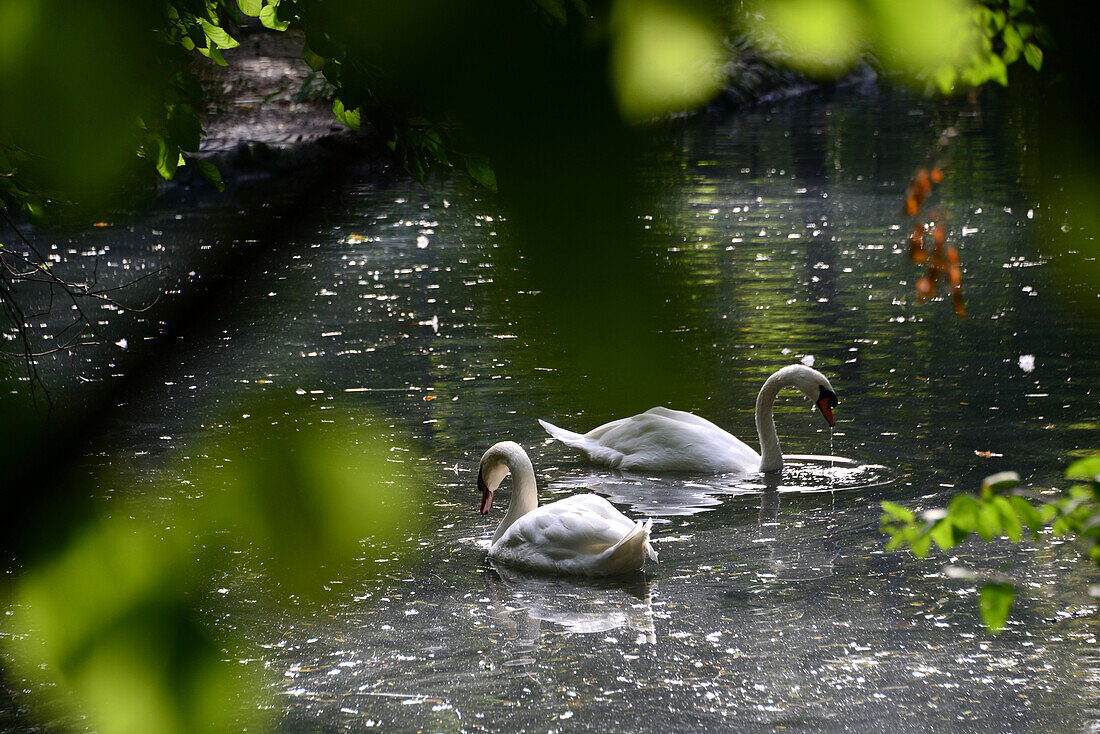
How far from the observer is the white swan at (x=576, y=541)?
5.82 meters

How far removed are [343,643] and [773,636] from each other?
1.67 m

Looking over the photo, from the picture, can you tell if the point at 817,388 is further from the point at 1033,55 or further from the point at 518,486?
the point at 1033,55

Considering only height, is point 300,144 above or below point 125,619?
above

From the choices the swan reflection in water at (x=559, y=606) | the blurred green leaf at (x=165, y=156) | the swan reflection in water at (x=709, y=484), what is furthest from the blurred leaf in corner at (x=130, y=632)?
the swan reflection in water at (x=709, y=484)

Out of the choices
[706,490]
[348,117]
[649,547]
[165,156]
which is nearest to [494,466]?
[649,547]

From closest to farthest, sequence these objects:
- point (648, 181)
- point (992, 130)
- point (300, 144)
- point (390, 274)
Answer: point (648, 181) → point (300, 144) → point (390, 274) → point (992, 130)

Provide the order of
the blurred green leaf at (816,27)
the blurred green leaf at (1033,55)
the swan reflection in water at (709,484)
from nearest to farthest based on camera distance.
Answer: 1. the blurred green leaf at (816,27)
2. the blurred green leaf at (1033,55)
3. the swan reflection in water at (709,484)

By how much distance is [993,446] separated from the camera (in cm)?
765

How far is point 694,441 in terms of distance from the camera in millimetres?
7715

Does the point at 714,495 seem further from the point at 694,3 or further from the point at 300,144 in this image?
the point at 694,3

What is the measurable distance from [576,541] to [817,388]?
2.46 meters

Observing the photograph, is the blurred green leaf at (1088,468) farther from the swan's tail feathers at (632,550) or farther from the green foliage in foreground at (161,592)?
the swan's tail feathers at (632,550)

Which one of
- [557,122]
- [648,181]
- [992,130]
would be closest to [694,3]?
[557,122]

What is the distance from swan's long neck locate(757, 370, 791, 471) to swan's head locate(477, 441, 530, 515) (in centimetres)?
191
